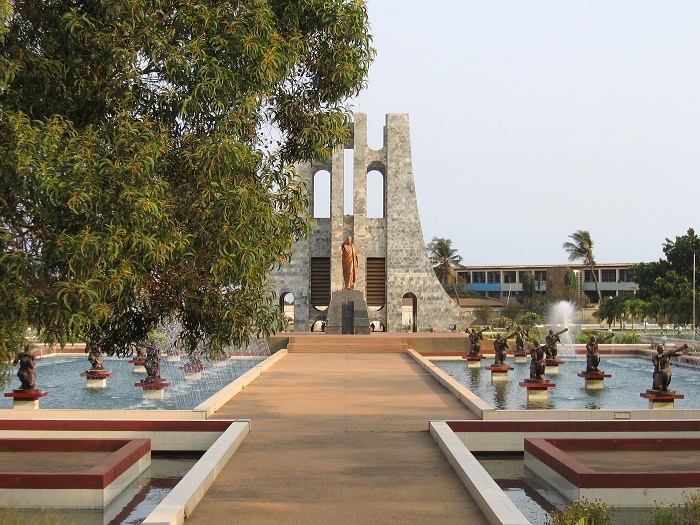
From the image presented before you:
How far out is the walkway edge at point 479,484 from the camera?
6.97m

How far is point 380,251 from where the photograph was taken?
145 ft

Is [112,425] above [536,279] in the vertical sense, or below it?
below

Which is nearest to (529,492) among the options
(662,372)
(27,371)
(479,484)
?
(479,484)

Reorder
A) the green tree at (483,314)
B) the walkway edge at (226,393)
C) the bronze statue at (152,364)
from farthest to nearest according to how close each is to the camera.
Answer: the green tree at (483,314) < the bronze statue at (152,364) < the walkway edge at (226,393)

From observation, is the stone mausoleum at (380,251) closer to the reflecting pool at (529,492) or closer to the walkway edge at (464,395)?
the walkway edge at (464,395)

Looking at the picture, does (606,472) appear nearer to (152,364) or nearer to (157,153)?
(157,153)

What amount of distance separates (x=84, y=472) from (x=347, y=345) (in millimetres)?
20743

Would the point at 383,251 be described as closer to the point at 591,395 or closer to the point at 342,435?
the point at 591,395

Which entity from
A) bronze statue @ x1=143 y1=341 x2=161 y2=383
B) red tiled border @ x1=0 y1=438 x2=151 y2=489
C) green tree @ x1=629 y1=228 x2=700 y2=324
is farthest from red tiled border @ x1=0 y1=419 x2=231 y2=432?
green tree @ x1=629 y1=228 x2=700 y2=324

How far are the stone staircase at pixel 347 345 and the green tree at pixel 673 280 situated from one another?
2142cm

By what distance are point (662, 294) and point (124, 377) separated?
1473 inches

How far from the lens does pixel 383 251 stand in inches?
1747

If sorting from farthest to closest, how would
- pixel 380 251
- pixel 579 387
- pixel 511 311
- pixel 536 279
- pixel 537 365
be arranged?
pixel 536 279 → pixel 511 311 → pixel 380 251 → pixel 579 387 → pixel 537 365

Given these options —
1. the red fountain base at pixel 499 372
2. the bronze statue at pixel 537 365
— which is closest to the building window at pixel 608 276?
the red fountain base at pixel 499 372
